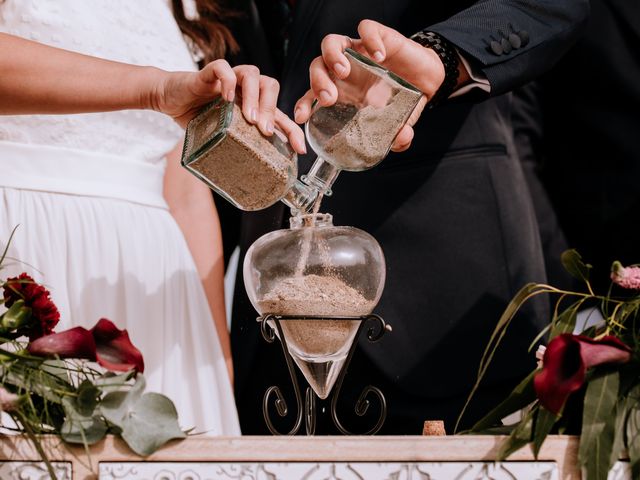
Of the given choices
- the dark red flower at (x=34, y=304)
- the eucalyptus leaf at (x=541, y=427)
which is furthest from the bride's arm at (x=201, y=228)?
the eucalyptus leaf at (x=541, y=427)

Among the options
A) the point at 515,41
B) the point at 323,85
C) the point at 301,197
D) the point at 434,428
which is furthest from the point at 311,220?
the point at 515,41

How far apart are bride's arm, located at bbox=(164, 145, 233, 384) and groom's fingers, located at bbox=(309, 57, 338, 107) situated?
517mm

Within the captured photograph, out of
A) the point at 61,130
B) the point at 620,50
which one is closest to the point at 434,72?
the point at 61,130

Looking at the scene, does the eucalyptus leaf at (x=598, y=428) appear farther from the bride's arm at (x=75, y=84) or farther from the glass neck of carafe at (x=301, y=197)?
the bride's arm at (x=75, y=84)

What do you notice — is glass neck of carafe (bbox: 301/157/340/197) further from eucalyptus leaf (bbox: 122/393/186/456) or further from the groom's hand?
eucalyptus leaf (bbox: 122/393/186/456)

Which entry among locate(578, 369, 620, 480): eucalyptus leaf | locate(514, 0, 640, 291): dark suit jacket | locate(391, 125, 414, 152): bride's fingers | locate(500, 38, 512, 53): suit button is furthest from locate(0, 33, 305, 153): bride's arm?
locate(514, 0, 640, 291): dark suit jacket

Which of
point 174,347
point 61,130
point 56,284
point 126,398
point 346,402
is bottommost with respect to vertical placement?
point 346,402

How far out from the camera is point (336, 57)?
963 mm

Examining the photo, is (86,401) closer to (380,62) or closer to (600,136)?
(380,62)

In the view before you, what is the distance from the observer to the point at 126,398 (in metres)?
0.72

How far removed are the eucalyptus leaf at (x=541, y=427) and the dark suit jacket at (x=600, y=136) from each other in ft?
3.53

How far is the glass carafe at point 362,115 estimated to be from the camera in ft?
3.11

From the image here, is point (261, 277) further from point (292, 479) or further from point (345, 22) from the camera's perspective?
point (345, 22)

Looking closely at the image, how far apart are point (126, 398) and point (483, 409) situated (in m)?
0.82
